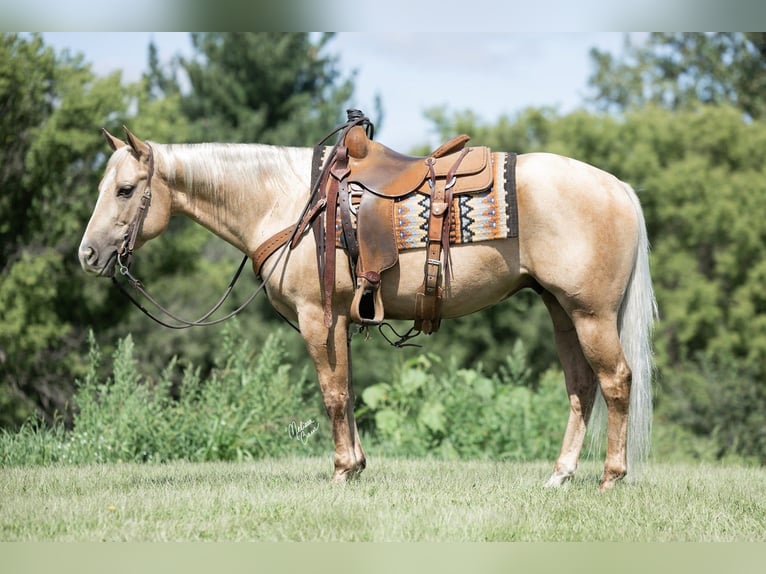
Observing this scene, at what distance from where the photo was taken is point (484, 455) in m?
8.39

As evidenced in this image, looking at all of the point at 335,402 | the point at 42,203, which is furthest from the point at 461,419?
the point at 42,203

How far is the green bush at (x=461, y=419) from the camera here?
8852 mm

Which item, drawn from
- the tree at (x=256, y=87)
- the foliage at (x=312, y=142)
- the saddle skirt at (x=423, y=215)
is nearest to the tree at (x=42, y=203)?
the foliage at (x=312, y=142)

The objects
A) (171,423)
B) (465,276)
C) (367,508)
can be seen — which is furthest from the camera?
(171,423)

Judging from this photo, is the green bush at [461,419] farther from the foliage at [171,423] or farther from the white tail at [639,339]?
the white tail at [639,339]

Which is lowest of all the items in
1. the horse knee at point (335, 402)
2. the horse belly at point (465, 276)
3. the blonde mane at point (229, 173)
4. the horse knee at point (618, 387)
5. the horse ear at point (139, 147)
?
the horse knee at point (335, 402)

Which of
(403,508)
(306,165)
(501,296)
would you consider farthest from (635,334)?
(306,165)

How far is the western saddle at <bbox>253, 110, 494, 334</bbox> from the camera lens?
5402 mm

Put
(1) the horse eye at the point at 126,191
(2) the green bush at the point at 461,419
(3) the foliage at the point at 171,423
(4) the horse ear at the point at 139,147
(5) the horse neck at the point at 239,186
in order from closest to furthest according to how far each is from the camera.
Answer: (4) the horse ear at the point at 139,147 < (1) the horse eye at the point at 126,191 < (5) the horse neck at the point at 239,186 < (3) the foliage at the point at 171,423 < (2) the green bush at the point at 461,419

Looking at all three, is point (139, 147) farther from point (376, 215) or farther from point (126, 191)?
point (376, 215)

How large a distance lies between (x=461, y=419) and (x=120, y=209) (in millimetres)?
4567

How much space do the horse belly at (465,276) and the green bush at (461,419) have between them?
10.6 feet

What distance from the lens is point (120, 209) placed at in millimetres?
5613

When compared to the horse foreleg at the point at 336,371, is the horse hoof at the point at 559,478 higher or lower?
lower
